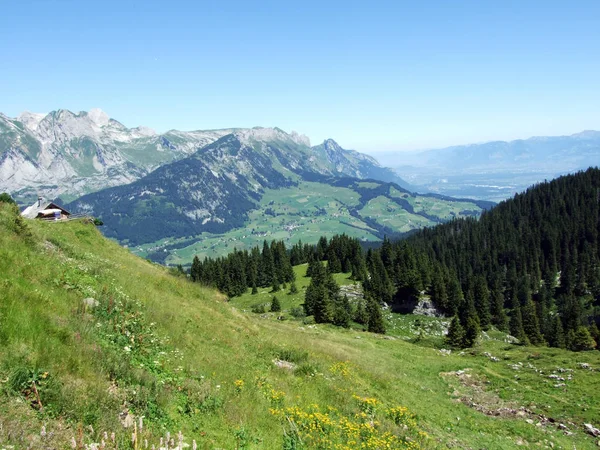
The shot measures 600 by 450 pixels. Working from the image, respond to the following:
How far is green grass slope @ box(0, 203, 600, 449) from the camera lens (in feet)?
29.0

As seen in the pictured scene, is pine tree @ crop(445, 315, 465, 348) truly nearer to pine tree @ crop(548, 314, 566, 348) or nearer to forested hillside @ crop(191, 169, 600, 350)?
forested hillside @ crop(191, 169, 600, 350)

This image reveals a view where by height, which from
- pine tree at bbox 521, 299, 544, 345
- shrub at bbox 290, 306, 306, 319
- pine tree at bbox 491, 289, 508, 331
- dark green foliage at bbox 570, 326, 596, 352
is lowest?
pine tree at bbox 491, 289, 508, 331

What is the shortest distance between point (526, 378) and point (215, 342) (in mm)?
29948

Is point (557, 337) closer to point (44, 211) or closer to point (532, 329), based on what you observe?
point (532, 329)

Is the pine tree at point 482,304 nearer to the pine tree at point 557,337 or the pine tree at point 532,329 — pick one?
the pine tree at point 532,329

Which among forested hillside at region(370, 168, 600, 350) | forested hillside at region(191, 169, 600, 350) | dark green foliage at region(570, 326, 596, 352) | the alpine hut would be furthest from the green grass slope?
forested hillside at region(370, 168, 600, 350)

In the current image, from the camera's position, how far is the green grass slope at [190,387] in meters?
8.85

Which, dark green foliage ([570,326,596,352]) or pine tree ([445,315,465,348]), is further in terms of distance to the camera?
dark green foliage ([570,326,596,352])

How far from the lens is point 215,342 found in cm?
1958

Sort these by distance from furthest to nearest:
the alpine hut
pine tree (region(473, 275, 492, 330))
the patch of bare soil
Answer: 1. pine tree (region(473, 275, 492, 330))
2. the alpine hut
3. the patch of bare soil

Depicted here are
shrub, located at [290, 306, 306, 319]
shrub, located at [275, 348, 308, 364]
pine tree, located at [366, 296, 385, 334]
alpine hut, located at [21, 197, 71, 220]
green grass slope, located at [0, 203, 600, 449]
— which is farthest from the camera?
shrub, located at [290, 306, 306, 319]

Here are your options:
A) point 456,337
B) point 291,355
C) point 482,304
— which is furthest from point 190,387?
point 482,304

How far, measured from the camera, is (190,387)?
495 inches

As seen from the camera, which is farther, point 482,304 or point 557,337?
point 482,304
